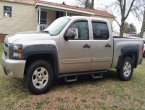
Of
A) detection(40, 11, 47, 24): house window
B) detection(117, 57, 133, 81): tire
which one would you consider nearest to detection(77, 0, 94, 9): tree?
detection(40, 11, 47, 24): house window

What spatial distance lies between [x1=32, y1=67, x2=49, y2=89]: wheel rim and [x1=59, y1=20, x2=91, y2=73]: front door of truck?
1.70 ft

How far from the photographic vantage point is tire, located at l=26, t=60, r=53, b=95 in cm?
648

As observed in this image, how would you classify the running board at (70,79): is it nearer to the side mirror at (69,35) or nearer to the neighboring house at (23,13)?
the side mirror at (69,35)

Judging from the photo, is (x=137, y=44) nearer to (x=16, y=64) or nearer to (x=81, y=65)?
(x=81, y=65)

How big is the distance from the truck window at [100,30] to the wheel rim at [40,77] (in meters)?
2.05

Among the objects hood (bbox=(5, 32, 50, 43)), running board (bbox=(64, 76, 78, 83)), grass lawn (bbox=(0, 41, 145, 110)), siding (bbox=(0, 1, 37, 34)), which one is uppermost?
siding (bbox=(0, 1, 37, 34))

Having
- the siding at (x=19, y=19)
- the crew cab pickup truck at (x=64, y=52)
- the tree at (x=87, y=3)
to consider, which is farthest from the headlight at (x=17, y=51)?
the tree at (x=87, y=3)

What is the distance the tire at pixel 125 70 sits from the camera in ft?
29.0

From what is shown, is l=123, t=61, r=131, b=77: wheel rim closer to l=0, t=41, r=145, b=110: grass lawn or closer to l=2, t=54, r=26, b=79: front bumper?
l=0, t=41, r=145, b=110: grass lawn

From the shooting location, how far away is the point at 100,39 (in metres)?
7.93

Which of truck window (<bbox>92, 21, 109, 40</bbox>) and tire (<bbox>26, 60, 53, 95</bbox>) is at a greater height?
truck window (<bbox>92, 21, 109, 40</bbox>)

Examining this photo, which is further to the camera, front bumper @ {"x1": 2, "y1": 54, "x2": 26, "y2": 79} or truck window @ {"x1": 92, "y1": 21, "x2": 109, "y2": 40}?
truck window @ {"x1": 92, "y1": 21, "x2": 109, "y2": 40}

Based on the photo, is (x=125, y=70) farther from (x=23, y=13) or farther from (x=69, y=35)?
(x=23, y=13)

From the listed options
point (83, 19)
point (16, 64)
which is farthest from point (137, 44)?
point (16, 64)
